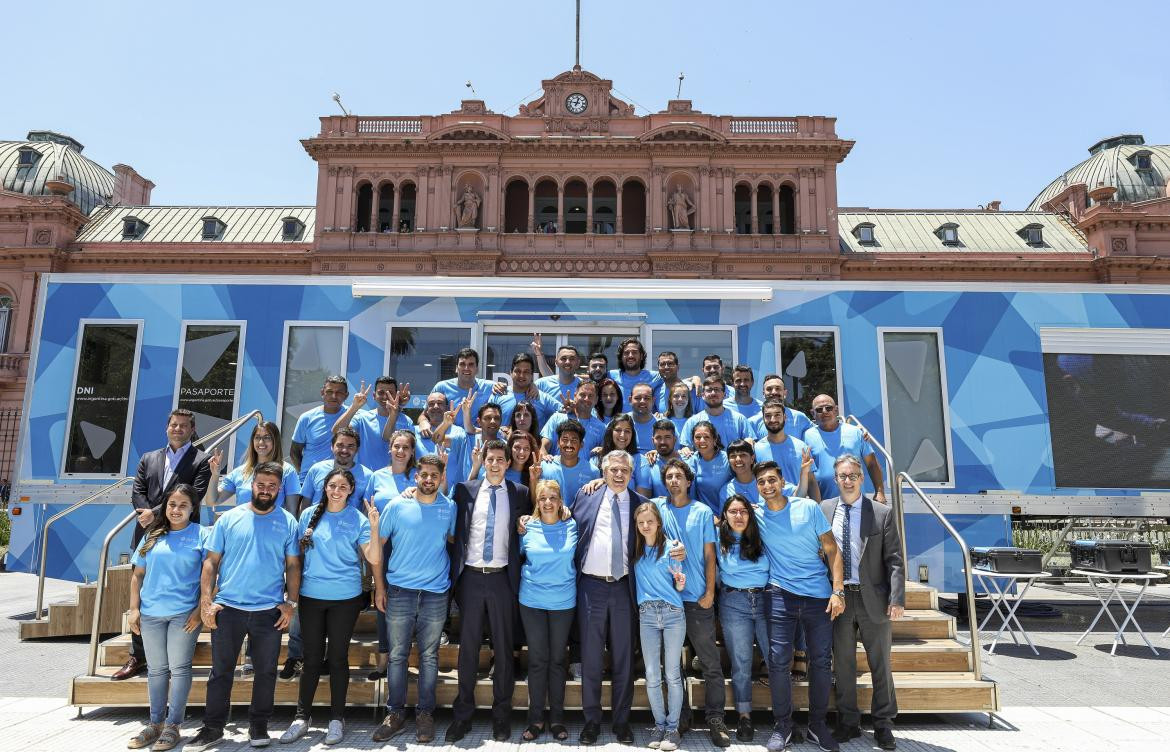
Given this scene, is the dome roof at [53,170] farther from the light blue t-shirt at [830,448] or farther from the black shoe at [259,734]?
the light blue t-shirt at [830,448]

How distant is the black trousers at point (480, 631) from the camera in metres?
4.96

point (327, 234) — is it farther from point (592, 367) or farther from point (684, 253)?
point (592, 367)

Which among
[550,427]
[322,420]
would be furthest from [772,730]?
[322,420]

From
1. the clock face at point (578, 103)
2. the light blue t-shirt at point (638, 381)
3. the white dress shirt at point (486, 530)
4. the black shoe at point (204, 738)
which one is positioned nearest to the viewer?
the black shoe at point (204, 738)

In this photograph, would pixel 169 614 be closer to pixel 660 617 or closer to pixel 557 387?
pixel 660 617

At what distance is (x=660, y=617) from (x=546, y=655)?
0.88m

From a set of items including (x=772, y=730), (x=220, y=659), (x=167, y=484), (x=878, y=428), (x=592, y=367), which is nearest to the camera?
(x=220, y=659)

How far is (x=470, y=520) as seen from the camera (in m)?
5.13

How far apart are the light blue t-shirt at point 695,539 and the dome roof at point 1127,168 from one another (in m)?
41.1

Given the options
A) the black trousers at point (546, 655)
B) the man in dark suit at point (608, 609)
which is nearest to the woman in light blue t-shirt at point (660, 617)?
the man in dark suit at point (608, 609)

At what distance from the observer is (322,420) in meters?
6.55

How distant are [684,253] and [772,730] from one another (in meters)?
24.7

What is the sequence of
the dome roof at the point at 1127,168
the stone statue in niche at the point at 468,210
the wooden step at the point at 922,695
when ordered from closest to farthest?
1. the wooden step at the point at 922,695
2. the stone statue in niche at the point at 468,210
3. the dome roof at the point at 1127,168

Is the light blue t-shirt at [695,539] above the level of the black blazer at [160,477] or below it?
below
